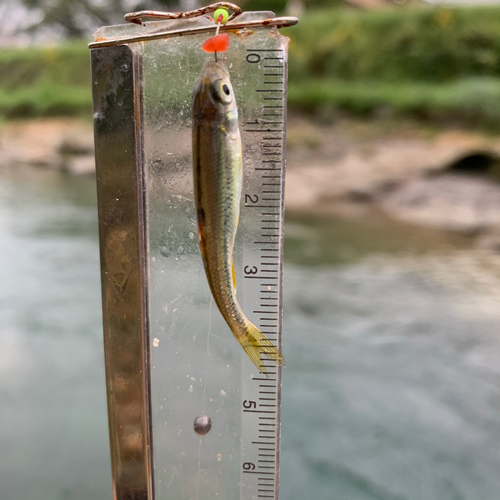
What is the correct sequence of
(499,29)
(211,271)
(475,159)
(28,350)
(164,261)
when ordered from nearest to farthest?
(211,271)
(164,261)
(28,350)
(475,159)
(499,29)

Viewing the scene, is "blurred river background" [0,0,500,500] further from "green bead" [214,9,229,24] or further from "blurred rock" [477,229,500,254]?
"green bead" [214,9,229,24]

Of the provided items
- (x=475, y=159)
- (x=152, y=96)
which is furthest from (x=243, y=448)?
(x=475, y=159)

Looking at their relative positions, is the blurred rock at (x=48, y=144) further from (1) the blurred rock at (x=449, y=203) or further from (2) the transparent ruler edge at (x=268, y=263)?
(2) the transparent ruler edge at (x=268, y=263)

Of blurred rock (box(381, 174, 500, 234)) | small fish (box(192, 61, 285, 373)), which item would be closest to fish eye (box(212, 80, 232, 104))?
small fish (box(192, 61, 285, 373))

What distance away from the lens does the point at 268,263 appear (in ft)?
2.23

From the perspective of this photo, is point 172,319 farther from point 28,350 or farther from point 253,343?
point 28,350

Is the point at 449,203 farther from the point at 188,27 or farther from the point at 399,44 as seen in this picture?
the point at 188,27

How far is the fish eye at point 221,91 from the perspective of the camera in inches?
20.2

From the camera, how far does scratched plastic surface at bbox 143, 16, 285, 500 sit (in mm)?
630

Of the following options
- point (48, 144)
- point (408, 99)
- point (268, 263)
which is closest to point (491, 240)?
point (408, 99)

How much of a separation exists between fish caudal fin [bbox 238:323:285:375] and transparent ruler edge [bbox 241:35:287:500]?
1.9 inches

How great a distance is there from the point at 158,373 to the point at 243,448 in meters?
0.17

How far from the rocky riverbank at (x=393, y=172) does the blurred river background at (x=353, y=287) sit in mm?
18

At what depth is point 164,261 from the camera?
691 mm
